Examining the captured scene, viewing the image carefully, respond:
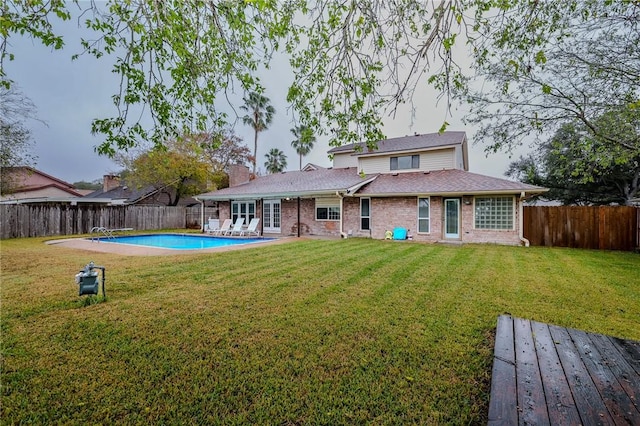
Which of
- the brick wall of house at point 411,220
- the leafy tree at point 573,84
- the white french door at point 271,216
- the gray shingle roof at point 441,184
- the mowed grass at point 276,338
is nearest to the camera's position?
the mowed grass at point 276,338

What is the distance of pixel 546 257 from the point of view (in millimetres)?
9609

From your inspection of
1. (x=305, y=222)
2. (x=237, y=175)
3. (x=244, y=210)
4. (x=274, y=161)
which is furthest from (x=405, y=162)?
(x=274, y=161)

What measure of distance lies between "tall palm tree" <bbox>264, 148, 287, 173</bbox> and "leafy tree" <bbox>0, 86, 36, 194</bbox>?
78.2 feet

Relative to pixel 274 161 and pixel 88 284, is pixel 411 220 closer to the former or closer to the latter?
pixel 88 284

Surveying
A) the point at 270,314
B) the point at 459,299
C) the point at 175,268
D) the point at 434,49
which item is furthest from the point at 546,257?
the point at 175,268

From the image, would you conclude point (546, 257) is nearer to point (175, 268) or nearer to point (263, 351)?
point (263, 351)

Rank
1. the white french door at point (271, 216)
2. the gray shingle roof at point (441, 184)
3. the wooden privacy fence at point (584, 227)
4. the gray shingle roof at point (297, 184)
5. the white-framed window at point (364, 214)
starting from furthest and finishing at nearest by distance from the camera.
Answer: the white french door at point (271, 216), the gray shingle roof at point (297, 184), the white-framed window at point (364, 214), the gray shingle roof at point (441, 184), the wooden privacy fence at point (584, 227)

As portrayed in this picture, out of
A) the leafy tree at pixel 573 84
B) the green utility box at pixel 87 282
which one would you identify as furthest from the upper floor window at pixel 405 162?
the green utility box at pixel 87 282

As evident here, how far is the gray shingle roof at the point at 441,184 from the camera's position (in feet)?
41.5

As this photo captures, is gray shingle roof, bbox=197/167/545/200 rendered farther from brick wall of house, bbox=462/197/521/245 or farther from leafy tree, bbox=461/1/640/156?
leafy tree, bbox=461/1/640/156

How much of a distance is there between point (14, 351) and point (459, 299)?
6195 mm

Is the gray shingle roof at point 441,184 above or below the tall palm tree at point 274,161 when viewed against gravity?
below

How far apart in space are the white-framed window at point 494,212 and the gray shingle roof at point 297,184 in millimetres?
5884

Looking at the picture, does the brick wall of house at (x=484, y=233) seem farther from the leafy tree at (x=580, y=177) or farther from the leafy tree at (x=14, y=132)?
the leafy tree at (x=14, y=132)
